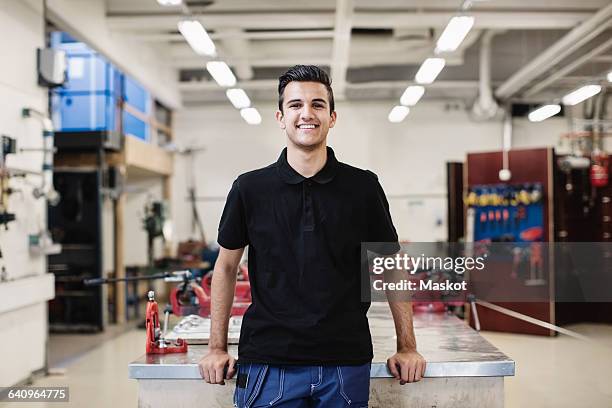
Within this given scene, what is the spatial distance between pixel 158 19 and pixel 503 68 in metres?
5.90

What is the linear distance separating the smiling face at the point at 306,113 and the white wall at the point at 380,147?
29.0ft

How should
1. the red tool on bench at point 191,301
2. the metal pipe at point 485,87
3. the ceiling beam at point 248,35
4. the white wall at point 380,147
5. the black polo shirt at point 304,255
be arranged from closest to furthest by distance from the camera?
the black polo shirt at point 304,255 < the red tool on bench at point 191,301 < the ceiling beam at point 248,35 < the metal pipe at point 485,87 < the white wall at point 380,147

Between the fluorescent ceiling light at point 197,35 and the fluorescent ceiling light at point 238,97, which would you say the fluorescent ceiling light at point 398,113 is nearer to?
the fluorescent ceiling light at point 238,97

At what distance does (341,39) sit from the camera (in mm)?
7215

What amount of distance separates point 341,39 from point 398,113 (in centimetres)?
274

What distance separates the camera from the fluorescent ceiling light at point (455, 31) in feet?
17.4

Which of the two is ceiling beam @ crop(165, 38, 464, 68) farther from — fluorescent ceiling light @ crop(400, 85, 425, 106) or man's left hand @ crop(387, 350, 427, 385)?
man's left hand @ crop(387, 350, 427, 385)

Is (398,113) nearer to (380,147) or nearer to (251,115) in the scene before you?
(380,147)

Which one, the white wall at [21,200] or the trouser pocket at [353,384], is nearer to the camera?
the trouser pocket at [353,384]

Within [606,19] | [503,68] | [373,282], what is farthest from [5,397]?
[503,68]

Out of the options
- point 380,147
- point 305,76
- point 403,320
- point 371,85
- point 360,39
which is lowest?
point 403,320

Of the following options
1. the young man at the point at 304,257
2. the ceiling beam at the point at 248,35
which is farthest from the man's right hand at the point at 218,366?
the ceiling beam at the point at 248,35

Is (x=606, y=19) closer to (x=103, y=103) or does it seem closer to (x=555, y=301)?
(x=555, y=301)

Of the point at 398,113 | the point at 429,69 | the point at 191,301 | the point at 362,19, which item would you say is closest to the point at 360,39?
the point at 398,113
